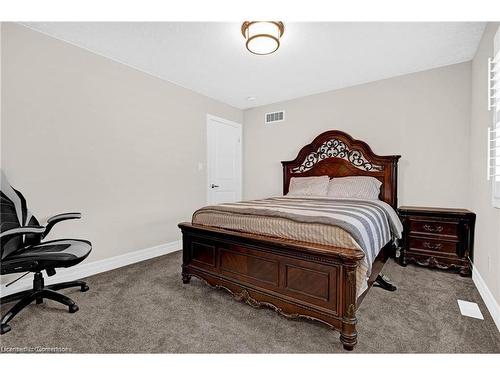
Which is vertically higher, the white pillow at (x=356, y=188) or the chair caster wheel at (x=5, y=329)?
the white pillow at (x=356, y=188)

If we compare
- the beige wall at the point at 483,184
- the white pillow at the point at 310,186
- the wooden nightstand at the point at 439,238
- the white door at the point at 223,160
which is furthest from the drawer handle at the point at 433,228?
the white door at the point at 223,160

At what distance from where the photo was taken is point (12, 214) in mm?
1998

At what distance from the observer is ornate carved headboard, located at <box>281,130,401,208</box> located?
3375 mm

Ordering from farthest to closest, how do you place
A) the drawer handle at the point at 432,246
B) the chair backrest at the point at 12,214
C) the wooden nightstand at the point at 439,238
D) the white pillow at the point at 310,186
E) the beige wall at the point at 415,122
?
the white pillow at the point at 310,186 < the beige wall at the point at 415,122 < the drawer handle at the point at 432,246 < the wooden nightstand at the point at 439,238 < the chair backrest at the point at 12,214

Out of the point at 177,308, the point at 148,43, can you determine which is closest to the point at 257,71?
the point at 148,43

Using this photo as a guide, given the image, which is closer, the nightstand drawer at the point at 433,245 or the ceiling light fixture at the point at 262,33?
the ceiling light fixture at the point at 262,33

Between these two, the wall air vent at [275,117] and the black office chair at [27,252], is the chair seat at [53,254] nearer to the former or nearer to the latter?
the black office chair at [27,252]

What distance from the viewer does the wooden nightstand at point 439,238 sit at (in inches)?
105

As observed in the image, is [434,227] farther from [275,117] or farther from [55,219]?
[55,219]

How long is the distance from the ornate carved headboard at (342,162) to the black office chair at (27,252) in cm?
314

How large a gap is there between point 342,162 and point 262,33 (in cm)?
226

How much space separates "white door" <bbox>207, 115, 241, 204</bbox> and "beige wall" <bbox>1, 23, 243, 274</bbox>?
336 millimetres

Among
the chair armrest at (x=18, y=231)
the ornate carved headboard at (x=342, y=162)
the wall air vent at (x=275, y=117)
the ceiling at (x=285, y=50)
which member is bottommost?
the chair armrest at (x=18, y=231)

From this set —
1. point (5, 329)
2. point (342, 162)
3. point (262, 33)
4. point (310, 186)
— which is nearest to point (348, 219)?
point (262, 33)
